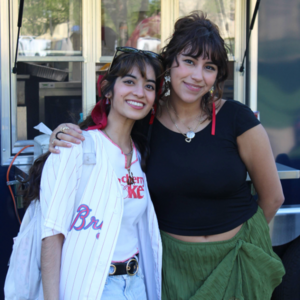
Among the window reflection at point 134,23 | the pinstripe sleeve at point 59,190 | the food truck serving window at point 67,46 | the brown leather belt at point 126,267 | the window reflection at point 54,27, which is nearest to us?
the pinstripe sleeve at point 59,190

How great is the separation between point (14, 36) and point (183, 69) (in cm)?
151

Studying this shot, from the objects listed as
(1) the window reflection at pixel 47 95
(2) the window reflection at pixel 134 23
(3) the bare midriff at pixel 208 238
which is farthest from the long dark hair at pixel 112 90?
(2) the window reflection at pixel 134 23

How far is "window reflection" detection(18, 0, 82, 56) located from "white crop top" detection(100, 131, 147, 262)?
5.10 feet

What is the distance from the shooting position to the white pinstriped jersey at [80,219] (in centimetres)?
126

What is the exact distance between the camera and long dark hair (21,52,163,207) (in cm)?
144

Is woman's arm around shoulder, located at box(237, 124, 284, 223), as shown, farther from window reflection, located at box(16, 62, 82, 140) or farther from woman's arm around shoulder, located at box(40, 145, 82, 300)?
window reflection, located at box(16, 62, 82, 140)

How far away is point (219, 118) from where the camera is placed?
1628mm

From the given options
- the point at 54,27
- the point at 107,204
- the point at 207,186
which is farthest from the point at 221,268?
the point at 54,27

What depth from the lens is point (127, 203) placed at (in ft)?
4.78

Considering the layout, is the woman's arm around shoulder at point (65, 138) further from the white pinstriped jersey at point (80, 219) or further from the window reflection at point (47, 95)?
the window reflection at point (47, 95)

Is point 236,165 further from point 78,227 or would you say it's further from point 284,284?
point 284,284

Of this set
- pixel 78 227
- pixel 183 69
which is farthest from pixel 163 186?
pixel 183 69

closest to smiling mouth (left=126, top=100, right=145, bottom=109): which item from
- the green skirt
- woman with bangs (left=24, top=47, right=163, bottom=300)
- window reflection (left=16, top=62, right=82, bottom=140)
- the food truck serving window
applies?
woman with bangs (left=24, top=47, right=163, bottom=300)

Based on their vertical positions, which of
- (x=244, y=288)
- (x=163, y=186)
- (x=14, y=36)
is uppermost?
(x=14, y=36)
